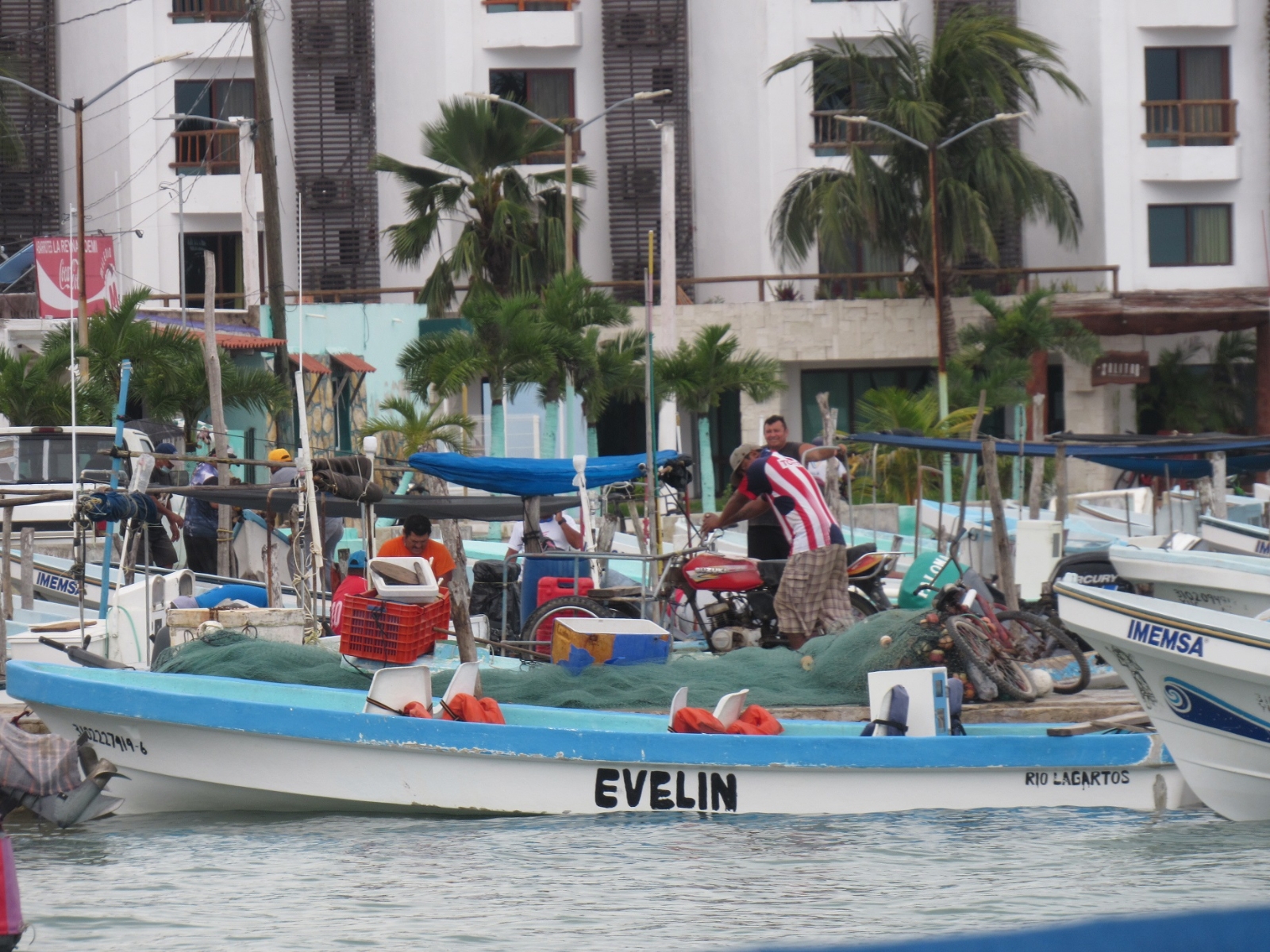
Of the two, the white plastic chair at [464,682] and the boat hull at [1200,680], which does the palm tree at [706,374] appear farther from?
the boat hull at [1200,680]

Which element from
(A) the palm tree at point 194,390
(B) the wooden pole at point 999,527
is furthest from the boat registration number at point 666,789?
(A) the palm tree at point 194,390

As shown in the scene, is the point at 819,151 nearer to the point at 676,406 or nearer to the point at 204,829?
the point at 676,406

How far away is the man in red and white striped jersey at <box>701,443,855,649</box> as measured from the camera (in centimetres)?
1282

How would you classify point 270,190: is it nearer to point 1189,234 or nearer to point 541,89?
point 541,89

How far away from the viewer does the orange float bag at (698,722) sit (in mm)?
10102

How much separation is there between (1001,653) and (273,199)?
13578mm

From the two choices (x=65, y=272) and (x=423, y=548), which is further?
(x=65, y=272)

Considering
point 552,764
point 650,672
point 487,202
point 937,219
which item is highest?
point 487,202

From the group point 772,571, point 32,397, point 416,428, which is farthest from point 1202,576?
point 32,397

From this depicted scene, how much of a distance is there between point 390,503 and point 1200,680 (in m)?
7.63

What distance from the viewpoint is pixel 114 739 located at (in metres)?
10.3

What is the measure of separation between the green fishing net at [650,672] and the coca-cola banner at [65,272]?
666 inches

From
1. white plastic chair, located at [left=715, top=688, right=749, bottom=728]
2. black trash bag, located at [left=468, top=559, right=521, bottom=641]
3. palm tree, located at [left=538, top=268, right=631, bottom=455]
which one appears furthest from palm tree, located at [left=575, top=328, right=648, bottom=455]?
white plastic chair, located at [left=715, top=688, right=749, bottom=728]

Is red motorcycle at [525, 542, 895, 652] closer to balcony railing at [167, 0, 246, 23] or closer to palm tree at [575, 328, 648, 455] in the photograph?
palm tree at [575, 328, 648, 455]
